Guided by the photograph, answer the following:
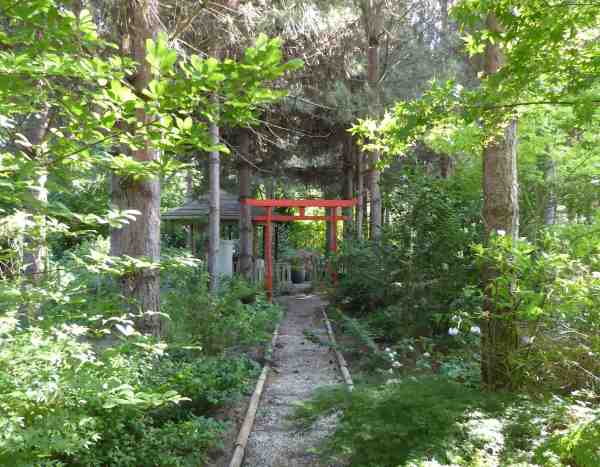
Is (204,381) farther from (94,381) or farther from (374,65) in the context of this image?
(374,65)

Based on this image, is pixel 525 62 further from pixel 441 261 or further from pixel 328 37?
pixel 328 37

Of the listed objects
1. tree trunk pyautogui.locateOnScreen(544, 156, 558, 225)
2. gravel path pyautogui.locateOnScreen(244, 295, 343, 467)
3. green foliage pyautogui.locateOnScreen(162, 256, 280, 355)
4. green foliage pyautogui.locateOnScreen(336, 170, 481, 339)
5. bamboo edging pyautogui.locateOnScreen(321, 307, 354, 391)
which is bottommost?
gravel path pyautogui.locateOnScreen(244, 295, 343, 467)

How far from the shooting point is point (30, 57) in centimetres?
189

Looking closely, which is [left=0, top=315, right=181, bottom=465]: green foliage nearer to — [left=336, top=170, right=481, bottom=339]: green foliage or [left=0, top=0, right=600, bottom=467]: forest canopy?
[left=0, top=0, right=600, bottom=467]: forest canopy

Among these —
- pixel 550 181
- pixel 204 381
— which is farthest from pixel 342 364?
pixel 550 181

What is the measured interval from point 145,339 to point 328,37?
11508 mm

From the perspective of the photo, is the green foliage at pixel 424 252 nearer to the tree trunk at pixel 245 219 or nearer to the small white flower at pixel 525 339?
the small white flower at pixel 525 339

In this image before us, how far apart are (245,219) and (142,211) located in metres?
9.38

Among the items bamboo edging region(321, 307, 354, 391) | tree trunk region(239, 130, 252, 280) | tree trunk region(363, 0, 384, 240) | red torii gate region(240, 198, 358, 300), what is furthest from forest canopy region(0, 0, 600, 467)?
tree trunk region(239, 130, 252, 280)

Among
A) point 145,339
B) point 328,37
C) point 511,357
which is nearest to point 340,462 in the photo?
point 511,357

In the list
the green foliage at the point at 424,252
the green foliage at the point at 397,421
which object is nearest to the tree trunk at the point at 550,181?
the green foliage at the point at 424,252

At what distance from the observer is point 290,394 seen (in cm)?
585

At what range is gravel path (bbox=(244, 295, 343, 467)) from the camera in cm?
420

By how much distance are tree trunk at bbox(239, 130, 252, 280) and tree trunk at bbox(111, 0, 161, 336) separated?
9.09m
